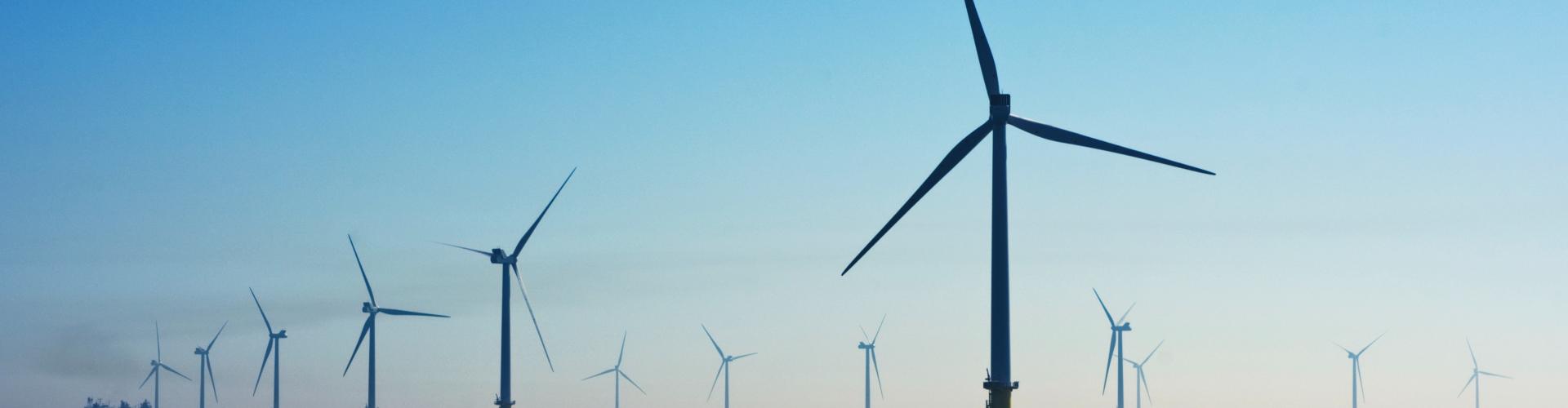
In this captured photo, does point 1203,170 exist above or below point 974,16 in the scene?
below

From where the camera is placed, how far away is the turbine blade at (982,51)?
105188mm

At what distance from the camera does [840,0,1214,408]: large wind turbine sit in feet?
306

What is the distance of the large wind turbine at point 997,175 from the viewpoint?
9319cm

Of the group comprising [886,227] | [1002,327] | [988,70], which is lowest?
[1002,327]

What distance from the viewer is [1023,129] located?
104m

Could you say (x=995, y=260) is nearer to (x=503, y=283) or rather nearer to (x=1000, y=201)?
(x=1000, y=201)

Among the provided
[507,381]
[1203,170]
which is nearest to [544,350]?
[507,381]

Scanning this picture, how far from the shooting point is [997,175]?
96.4 meters

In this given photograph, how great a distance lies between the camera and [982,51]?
106375 millimetres

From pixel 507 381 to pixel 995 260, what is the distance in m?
85.7

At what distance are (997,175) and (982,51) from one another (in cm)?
1214

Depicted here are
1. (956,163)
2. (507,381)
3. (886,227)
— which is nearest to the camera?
(886,227)

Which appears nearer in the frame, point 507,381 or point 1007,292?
point 1007,292

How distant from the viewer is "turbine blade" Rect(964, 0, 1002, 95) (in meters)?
105
